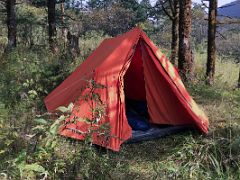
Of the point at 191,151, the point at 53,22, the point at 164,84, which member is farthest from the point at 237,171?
the point at 53,22

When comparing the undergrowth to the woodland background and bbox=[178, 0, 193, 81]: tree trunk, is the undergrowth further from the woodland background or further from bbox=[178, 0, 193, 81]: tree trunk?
bbox=[178, 0, 193, 81]: tree trunk

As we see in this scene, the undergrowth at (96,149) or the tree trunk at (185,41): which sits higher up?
the tree trunk at (185,41)

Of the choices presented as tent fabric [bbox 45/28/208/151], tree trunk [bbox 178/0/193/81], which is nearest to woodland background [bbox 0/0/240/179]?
tree trunk [bbox 178/0/193/81]

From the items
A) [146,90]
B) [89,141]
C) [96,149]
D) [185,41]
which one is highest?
[185,41]

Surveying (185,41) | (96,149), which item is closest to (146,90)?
(96,149)

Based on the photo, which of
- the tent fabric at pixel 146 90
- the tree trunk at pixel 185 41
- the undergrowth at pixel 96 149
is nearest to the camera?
the undergrowth at pixel 96 149

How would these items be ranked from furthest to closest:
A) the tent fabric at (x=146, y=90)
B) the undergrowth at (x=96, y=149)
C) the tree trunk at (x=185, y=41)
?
the tree trunk at (x=185, y=41) < the tent fabric at (x=146, y=90) < the undergrowth at (x=96, y=149)

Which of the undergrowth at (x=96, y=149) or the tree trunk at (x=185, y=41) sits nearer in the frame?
the undergrowth at (x=96, y=149)

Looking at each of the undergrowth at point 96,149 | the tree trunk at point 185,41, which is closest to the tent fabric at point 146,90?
the undergrowth at point 96,149

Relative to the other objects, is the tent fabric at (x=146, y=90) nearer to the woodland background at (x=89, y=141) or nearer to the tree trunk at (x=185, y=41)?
the woodland background at (x=89, y=141)

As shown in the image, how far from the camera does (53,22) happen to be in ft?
40.7

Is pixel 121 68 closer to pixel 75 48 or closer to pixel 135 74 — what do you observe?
pixel 135 74

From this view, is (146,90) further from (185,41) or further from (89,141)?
(185,41)

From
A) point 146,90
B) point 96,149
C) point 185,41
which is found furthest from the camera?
point 185,41
